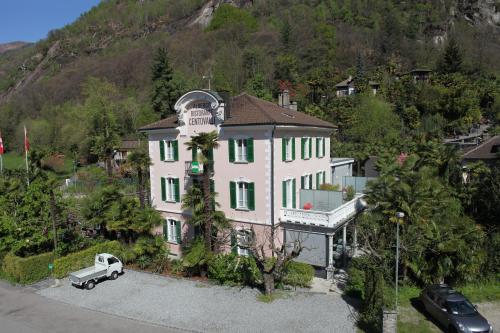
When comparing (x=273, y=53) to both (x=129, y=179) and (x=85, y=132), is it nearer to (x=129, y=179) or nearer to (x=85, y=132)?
(x=85, y=132)

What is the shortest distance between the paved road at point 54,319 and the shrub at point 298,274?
23.2 ft

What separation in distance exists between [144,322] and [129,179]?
112 feet

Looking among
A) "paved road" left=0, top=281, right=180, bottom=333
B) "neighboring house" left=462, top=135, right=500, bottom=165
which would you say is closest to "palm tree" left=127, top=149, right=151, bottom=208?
"paved road" left=0, top=281, right=180, bottom=333

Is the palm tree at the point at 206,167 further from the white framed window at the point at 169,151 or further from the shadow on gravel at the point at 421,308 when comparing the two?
the shadow on gravel at the point at 421,308

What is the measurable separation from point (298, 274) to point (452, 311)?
7.78 metres

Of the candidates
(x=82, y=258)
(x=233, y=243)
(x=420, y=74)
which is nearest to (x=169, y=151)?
(x=233, y=243)

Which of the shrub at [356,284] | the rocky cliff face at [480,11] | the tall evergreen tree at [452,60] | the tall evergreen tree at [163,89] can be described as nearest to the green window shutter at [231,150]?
the shrub at [356,284]

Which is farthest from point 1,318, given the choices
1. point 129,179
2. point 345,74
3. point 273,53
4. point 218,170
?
point 273,53

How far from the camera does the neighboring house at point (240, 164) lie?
2164 centimetres

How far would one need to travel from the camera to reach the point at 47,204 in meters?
24.9

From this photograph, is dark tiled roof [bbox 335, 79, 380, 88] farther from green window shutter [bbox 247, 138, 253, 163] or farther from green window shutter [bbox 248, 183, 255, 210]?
green window shutter [bbox 248, 183, 255, 210]

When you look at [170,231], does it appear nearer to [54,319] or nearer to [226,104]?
[54,319]

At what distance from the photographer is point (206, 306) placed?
59.1 ft

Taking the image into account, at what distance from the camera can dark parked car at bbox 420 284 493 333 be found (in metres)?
13.7
